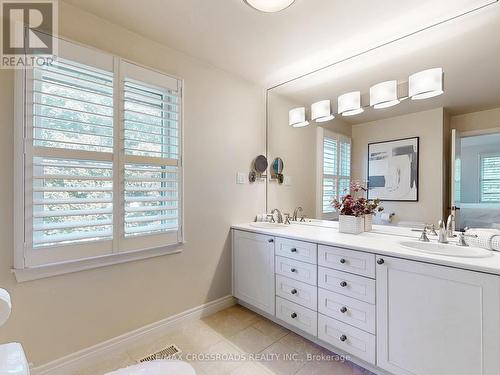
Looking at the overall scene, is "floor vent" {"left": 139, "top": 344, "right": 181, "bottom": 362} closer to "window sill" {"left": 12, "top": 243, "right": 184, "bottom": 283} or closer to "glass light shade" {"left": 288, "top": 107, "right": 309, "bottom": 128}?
"window sill" {"left": 12, "top": 243, "right": 184, "bottom": 283}

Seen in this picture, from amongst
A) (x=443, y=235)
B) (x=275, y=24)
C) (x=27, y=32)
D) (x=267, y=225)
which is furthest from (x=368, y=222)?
(x=27, y=32)

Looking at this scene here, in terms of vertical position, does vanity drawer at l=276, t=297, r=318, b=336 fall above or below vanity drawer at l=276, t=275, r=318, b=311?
below

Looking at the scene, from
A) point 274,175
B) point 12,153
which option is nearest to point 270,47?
point 274,175

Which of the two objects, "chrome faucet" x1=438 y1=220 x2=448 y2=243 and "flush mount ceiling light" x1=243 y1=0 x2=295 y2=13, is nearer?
"flush mount ceiling light" x1=243 y1=0 x2=295 y2=13

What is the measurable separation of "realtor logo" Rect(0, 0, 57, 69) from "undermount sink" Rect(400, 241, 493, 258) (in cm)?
249

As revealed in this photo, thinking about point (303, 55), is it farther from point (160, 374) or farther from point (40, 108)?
point (160, 374)

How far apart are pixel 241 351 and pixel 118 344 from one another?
878mm

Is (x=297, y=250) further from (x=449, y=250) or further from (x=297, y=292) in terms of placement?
(x=449, y=250)

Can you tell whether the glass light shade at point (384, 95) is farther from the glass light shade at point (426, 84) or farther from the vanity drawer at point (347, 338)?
the vanity drawer at point (347, 338)

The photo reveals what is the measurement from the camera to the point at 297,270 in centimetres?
185

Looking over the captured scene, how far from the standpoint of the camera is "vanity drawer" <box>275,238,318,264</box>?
1762 millimetres

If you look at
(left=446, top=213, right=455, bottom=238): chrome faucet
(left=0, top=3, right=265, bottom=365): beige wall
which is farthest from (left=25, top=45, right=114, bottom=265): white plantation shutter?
(left=446, top=213, right=455, bottom=238): chrome faucet

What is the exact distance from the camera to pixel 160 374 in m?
0.91

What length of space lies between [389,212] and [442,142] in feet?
2.00
